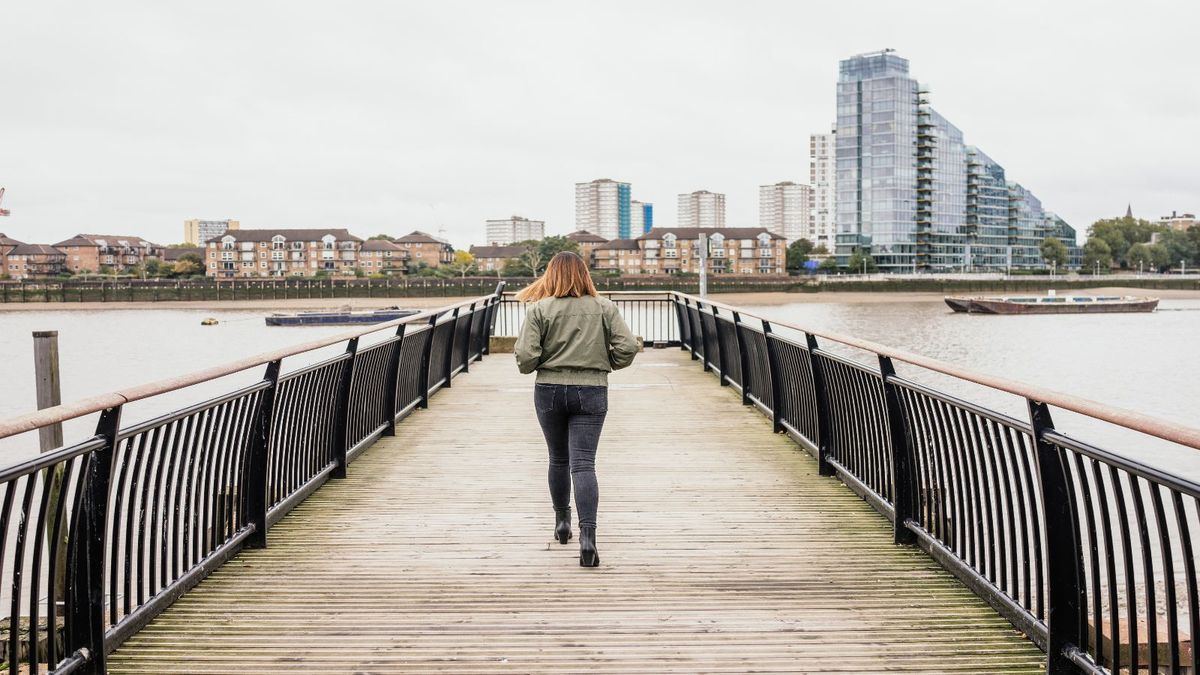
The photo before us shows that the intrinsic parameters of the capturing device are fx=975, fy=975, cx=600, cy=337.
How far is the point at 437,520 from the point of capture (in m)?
5.51

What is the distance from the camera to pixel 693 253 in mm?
134625

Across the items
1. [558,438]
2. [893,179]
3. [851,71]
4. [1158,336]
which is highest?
[851,71]

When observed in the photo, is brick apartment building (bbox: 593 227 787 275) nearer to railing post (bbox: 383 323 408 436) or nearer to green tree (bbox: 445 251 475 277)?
green tree (bbox: 445 251 475 277)

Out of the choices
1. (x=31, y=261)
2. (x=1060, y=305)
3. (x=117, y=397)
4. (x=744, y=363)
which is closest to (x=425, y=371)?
(x=744, y=363)

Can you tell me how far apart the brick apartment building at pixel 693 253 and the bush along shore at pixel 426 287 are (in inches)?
827

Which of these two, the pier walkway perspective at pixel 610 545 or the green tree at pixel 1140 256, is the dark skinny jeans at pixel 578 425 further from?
the green tree at pixel 1140 256

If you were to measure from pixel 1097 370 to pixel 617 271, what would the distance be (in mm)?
100604

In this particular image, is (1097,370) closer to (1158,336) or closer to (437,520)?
(1158,336)

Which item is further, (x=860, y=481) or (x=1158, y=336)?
(x=1158, y=336)

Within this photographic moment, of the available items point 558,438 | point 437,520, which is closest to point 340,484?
point 437,520

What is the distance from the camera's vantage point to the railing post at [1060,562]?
10.7 feet

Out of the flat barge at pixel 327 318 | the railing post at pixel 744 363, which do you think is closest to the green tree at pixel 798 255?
the flat barge at pixel 327 318

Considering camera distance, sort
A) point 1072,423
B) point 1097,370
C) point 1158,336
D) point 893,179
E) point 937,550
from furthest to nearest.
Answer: point 893,179
point 1158,336
point 1097,370
point 1072,423
point 937,550

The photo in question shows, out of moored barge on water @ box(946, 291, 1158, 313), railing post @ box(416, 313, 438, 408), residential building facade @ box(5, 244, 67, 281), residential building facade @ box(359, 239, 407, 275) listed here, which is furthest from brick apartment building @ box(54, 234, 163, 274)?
railing post @ box(416, 313, 438, 408)
